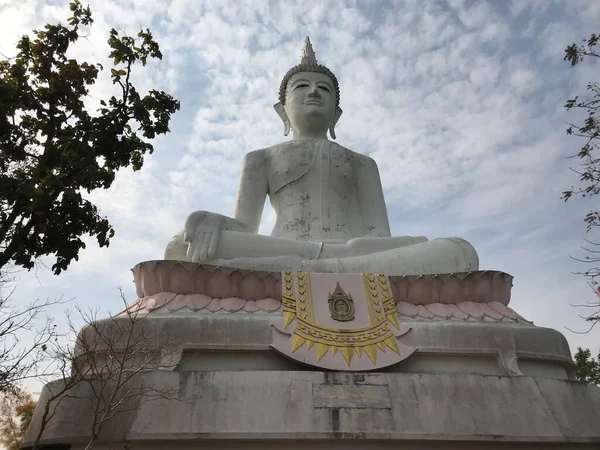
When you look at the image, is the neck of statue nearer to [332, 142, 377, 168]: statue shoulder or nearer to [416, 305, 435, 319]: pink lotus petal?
[332, 142, 377, 168]: statue shoulder

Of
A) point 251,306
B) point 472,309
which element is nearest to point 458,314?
point 472,309

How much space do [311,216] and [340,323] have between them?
Result: 2.64 meters

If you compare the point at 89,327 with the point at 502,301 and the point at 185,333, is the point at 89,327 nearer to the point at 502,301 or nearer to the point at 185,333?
the point at 185,333

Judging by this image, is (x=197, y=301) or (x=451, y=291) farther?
(x=451, y=291)

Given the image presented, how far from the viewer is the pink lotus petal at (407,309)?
5727 mm

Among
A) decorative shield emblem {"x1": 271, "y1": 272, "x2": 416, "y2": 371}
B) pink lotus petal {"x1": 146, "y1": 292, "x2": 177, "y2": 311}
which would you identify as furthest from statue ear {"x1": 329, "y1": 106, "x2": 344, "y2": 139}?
pink lotus petal {"x1": 146, "y1": 292, "x2": 177, "y2": 311}

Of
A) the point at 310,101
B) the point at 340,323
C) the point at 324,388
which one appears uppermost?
the point at 310,101

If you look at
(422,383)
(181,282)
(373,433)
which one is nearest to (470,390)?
(422,383)

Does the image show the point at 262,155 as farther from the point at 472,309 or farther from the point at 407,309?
the point at 472,309

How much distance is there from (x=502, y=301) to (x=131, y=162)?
4372 mm

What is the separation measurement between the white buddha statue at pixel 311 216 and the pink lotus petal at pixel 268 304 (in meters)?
0.50

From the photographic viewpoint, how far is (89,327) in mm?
5242

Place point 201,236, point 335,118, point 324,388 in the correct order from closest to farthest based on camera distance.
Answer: point 324,388 < point 201,236 < point 335,118

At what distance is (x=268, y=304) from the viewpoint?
561cm
